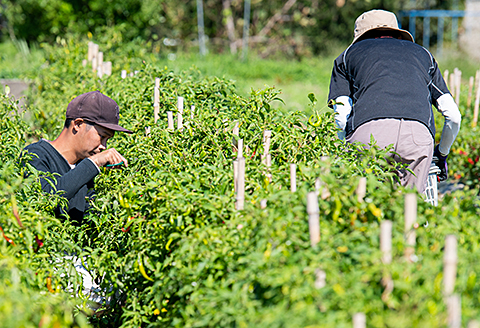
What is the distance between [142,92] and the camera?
3.75m

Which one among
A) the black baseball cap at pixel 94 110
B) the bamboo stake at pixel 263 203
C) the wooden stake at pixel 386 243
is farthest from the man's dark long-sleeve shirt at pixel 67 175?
the wooden stake at pixel 386 243

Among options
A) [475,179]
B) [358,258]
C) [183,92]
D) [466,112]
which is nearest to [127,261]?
[358,258]

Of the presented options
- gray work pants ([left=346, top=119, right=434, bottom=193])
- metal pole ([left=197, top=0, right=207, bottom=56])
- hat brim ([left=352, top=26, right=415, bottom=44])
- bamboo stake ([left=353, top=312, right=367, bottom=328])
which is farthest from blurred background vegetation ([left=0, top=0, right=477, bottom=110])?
bamboo stake ([left=353, top=312, right=367, bottom=328])

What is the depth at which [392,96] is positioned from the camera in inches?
116

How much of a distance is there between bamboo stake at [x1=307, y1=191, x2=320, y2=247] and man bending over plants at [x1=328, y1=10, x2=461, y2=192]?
1253 mm

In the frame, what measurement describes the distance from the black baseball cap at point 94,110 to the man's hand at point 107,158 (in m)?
0.16

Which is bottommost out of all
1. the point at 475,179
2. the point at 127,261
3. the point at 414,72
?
the point at 475,179

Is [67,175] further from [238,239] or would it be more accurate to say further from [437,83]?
[437,83]

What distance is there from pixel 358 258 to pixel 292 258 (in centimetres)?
21

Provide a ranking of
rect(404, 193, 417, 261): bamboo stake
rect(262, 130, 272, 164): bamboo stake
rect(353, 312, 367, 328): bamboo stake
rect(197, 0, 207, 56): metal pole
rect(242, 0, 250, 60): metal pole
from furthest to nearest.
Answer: rect(242, 0, 250, 60): metal pole → rect(197, 0, 207, 56): metal pole → rect(262, 130, 272, 164): bamboo stake → rect(404, 193, 417, 261): bamboo stake → rect(353, 312, 367, 328): bamboo stake

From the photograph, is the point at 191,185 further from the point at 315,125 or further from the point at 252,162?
the point at 315,125

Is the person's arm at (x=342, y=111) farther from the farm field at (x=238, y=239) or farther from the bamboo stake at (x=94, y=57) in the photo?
the bamboo stake at (x=94, y=57)

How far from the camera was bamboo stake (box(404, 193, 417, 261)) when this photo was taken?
1.61 meters

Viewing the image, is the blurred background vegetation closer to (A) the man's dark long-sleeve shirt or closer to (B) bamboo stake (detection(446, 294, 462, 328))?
(A) the man's dark long-sleeve shirt
